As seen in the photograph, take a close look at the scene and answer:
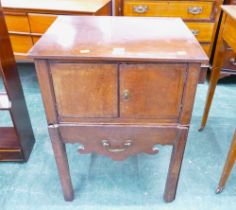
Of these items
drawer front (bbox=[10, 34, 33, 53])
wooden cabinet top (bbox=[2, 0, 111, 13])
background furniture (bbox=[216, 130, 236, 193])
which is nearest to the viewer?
background furniture (bbox=[216, 130, 236, 193])

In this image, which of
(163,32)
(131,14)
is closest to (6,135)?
(163,32)

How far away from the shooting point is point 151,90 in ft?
2.66

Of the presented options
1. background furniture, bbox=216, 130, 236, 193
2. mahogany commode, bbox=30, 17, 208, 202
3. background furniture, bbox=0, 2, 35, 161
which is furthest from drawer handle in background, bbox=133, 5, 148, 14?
background furniture, bbox=216, 130, 236, 193

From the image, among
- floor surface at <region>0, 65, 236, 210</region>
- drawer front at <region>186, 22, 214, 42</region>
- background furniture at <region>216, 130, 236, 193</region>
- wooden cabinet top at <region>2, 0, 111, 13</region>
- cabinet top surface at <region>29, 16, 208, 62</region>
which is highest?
cabinet top surface at <region>29, 16, 208, 62</region>

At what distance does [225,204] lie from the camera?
Answer: 114 centimetres

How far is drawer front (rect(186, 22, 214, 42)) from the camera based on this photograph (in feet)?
5.98

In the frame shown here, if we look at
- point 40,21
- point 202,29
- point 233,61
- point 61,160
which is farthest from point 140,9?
point 61,160

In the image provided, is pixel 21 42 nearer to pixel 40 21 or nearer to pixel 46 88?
pixel 40 21

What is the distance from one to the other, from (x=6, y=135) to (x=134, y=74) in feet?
3.22

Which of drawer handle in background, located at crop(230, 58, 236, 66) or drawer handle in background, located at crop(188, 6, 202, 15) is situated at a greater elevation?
drawer handle in background, located at crop(188, 6, 202, 15)

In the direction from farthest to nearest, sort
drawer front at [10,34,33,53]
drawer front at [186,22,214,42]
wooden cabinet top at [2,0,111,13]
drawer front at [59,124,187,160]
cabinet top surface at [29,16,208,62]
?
drawer front at [186,22,214,42] < drawer front at [10,34,33,53] < wooden cabinet top at [2,0,111,13] < drawer front at [59,124,187,160] < cabinet top surface at [29,16,208,62]

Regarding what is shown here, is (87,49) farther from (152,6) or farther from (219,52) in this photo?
(152,6)

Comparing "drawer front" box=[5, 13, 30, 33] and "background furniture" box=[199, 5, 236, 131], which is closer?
"background furniture" box=[199, 5, 236, 131]

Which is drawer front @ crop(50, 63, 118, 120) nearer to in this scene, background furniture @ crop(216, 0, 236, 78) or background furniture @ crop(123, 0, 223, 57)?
background furniture @ crop(123, 0, 223, 57)
